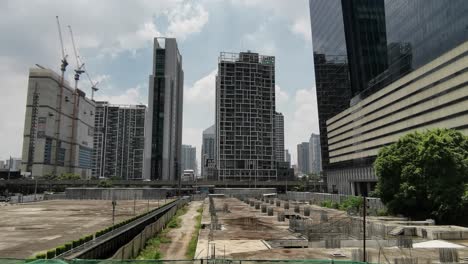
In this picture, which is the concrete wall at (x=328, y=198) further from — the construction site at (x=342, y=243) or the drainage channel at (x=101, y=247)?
the drainage channel at (x=101, y=247)

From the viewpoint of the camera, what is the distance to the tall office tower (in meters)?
88.1

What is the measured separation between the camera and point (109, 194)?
5561 inches

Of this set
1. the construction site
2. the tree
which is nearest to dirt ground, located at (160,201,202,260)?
the construction site

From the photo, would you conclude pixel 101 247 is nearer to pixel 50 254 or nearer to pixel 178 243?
pixel 50 254

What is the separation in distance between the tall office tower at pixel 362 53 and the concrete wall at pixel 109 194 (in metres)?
72.5

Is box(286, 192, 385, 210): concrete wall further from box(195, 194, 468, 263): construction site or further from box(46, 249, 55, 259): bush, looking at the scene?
box(46, 249, 55, 259): bush

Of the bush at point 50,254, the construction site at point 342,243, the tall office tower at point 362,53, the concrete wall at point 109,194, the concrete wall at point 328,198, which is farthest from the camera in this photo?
the concrete wall at point 109,194

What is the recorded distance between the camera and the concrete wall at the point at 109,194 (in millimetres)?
138750

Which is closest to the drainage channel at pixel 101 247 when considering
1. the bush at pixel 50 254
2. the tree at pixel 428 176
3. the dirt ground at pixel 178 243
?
the bush at pixel 50 254

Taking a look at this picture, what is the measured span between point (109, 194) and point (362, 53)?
Result: 109602 mm

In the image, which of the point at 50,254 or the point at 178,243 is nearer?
the point at 50,254

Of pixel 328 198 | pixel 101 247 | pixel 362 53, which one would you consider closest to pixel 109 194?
pixel 328 198

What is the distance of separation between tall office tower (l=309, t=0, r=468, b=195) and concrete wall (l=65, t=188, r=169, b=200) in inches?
2852

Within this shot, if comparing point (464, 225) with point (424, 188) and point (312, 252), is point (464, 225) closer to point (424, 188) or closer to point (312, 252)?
point (424, 188)
